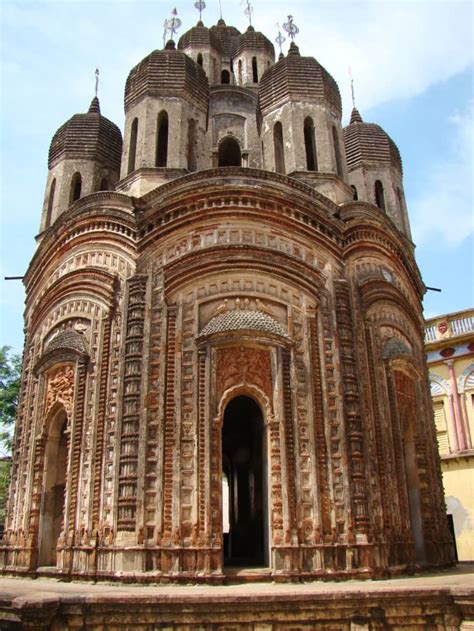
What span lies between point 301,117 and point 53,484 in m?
8.91

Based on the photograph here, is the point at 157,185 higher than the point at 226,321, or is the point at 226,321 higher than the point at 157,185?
the point at 157,185

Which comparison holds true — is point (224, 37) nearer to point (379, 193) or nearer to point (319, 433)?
point (379, 193)

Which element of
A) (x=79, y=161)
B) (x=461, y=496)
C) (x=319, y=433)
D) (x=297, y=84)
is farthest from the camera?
(x=461, y=496)

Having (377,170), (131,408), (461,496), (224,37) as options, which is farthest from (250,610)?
(224,37)

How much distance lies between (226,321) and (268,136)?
5.49 metres

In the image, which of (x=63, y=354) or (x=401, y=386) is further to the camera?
(x=401, y=386)

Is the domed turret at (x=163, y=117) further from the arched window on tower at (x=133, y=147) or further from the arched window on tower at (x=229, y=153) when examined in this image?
the arched window on tower at (x=229, y=153)

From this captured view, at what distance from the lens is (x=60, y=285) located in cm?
1164

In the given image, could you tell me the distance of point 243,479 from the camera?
1456cm

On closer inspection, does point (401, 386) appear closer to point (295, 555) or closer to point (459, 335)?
point (295, 555)

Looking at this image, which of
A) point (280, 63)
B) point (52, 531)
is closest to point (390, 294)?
point (280, 63)

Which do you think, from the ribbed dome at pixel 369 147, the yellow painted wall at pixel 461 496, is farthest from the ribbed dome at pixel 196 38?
the yellow painted wall at pixel 461 496

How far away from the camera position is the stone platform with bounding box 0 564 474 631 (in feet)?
21.9

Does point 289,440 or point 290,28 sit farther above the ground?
point 290,28
